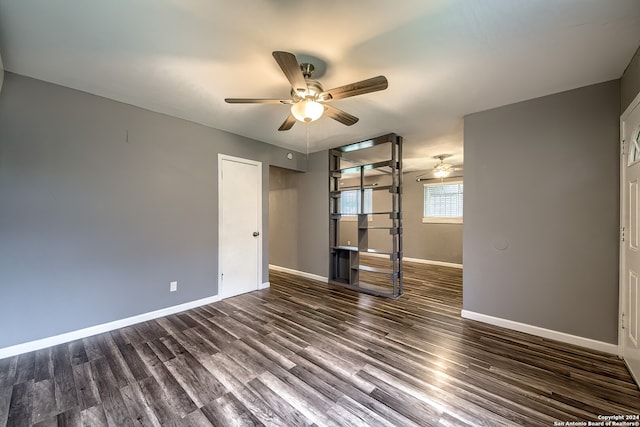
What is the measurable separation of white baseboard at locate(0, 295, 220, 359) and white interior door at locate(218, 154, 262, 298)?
0.65 meters

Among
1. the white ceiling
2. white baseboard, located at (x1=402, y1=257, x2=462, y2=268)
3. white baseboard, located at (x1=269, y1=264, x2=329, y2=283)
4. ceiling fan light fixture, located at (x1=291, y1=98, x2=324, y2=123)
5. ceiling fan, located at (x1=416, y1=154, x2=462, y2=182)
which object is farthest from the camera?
white baseboard, located at (x1=402, y1=257, x2=462, y2=268)

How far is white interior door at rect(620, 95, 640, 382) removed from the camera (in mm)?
1871

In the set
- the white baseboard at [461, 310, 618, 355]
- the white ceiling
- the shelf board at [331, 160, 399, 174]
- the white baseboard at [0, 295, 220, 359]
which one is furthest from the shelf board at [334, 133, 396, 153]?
the white baseboard at [0, 295, 220, 359]

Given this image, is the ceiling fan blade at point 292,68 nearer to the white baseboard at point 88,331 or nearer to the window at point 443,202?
the white baseboard at point 88,331

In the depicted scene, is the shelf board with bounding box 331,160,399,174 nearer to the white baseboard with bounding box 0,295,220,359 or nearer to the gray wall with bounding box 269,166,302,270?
the gray wall with bounding box 269,166,302,270

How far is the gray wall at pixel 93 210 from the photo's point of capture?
2172 millimetres

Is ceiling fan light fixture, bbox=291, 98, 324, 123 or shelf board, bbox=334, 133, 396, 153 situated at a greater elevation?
shelf board, bbox=334, 133, 396, 153

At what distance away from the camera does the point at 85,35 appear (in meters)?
1.73

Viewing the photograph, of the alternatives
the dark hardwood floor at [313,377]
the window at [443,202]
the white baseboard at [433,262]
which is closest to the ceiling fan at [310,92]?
the dark hardwood floor at [313,377]

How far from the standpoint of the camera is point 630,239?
201 centimetres

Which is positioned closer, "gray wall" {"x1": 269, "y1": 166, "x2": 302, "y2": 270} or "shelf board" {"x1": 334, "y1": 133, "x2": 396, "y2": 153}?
"shelf board" {"x1": 334, "y1": 133, "x2": 396, "y2": 153}

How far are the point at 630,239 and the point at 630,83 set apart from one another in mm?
1309

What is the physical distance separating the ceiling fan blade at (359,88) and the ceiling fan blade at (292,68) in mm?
230

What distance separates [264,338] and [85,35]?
9.65ft
